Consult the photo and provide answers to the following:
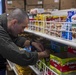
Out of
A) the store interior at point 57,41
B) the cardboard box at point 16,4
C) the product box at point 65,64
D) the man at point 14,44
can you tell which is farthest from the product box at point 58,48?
the cardboard box at point 16,4

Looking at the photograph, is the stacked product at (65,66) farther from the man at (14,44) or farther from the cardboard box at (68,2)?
the cardboard box at (68,2)

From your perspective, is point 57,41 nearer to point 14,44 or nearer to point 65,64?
point 65,64

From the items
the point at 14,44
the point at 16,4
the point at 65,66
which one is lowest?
the point at 65,66

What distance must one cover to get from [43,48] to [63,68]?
554 mm

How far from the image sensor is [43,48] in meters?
1.86

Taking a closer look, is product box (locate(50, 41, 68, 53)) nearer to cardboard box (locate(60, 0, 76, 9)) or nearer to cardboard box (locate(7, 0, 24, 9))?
cardboard box (locate(60, 0, 76, 9))

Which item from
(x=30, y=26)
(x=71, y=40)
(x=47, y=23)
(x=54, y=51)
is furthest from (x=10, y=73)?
(x=71, y=40)

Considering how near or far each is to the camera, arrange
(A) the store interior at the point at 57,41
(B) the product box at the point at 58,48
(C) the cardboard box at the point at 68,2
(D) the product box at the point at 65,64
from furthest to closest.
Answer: (C) the cardboard box at the point at 68,2
(B) the product box at the point at 58,48
(D) the product box at the point at 65,64
(A) the store interior at the point at 57,41

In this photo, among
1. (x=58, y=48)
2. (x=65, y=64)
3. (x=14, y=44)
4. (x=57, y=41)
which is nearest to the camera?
(x=57, y=41)

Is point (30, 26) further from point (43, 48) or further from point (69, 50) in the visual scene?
point (69, 50)

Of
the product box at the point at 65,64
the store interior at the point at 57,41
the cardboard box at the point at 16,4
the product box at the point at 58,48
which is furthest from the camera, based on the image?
the cardboard box at the point at 16,4

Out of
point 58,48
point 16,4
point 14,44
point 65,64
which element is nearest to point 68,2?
point 16,4

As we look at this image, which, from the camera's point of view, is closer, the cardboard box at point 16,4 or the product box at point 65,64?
the product box at point 65,64

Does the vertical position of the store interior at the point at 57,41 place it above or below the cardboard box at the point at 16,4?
below
